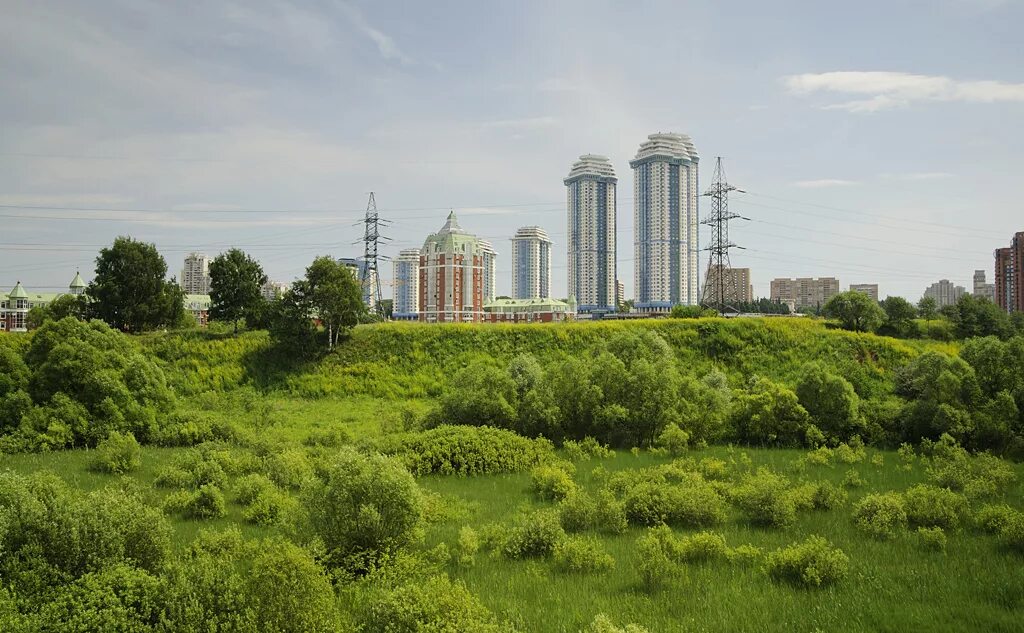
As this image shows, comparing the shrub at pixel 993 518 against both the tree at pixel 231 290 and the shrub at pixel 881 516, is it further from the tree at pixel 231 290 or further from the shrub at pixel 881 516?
the tree at pixel 231 290

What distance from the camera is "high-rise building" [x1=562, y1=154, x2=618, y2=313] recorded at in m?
132

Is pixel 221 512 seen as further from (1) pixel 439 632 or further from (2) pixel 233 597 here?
(1) pixel 439 632

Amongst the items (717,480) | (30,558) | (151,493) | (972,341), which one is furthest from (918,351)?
(30,558)

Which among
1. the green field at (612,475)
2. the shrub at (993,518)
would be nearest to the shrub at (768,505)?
the green field at (612,475)

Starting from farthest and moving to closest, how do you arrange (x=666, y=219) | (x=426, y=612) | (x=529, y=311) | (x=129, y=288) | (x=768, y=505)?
(x=666, y=219) → (x=529, y=311) → (x=129, y=288) → (x=768, y=505) → (x=426, y=612)

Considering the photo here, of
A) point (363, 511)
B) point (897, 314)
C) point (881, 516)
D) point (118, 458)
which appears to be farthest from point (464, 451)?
point (897, 314)

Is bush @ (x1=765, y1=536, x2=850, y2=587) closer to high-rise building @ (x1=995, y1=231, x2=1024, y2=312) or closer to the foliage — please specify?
the foliage

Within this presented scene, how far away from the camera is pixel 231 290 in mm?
41562

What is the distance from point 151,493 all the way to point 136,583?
806cm

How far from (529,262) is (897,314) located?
114 metres

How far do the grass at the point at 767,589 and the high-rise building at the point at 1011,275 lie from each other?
31.6 meters

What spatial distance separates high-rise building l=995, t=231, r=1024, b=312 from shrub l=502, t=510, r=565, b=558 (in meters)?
37.6

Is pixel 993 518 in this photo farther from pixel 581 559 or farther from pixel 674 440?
pixel 674 440

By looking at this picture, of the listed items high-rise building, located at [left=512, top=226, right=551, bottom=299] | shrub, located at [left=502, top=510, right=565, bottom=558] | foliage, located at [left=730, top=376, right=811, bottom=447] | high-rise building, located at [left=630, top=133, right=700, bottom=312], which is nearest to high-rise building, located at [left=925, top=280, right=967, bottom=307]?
high-rise building, located at [left=630, top=133, right=700, bottom=312]
